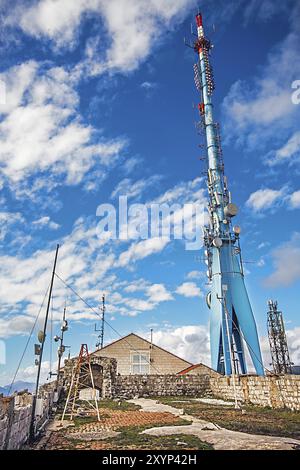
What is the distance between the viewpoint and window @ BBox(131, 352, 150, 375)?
34000 mm

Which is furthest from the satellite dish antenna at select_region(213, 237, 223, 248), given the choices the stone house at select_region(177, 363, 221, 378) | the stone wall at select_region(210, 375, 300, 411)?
the stone wall at select_region(210, 375, 300, 411)

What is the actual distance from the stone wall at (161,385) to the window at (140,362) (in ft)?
29.7

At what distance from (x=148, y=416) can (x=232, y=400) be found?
8336 mm

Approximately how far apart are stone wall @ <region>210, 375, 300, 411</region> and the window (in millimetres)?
14461

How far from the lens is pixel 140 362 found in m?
34.2

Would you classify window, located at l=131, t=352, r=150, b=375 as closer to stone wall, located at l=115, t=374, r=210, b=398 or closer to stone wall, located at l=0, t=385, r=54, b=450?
stone wall, located at l=115, t=374, r=210, b=398

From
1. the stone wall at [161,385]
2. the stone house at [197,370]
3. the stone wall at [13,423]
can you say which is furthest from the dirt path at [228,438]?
the stone house at [197,370]

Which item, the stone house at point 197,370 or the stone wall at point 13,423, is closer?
the stone wall at point 13,423

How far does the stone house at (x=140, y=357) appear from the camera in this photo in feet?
111

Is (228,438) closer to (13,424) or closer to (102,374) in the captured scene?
(13,424)

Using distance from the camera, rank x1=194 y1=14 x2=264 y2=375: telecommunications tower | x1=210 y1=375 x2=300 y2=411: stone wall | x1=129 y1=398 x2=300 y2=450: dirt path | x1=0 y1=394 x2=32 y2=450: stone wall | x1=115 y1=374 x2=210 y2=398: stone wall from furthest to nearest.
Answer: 1. x1=194 y1=14 x2=264 y2=375: telecommunications tower
2. x1=115 y1=374 x2=210 y2=398: stone wall
3. x1=210 y1=375 x2=300 y2=411: stone wall
4. x1=129 y1=398 x2=300 y2=450: dirt path
5. x1=0 y1=394 x2=32 y2=450: stone wall

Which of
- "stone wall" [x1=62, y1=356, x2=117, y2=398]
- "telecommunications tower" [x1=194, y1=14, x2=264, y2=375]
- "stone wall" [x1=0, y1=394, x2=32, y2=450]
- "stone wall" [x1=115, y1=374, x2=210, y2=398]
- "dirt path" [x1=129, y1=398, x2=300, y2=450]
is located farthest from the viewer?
"telecommunications tower" [x1=194, y1=14, x2=264, y2=375]

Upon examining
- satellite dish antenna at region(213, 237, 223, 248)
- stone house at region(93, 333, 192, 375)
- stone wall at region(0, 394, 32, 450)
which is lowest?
stone wall at region(0, 394, 32, 450)

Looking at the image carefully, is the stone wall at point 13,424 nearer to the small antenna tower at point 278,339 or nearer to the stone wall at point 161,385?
the stone wall at point 161,385
